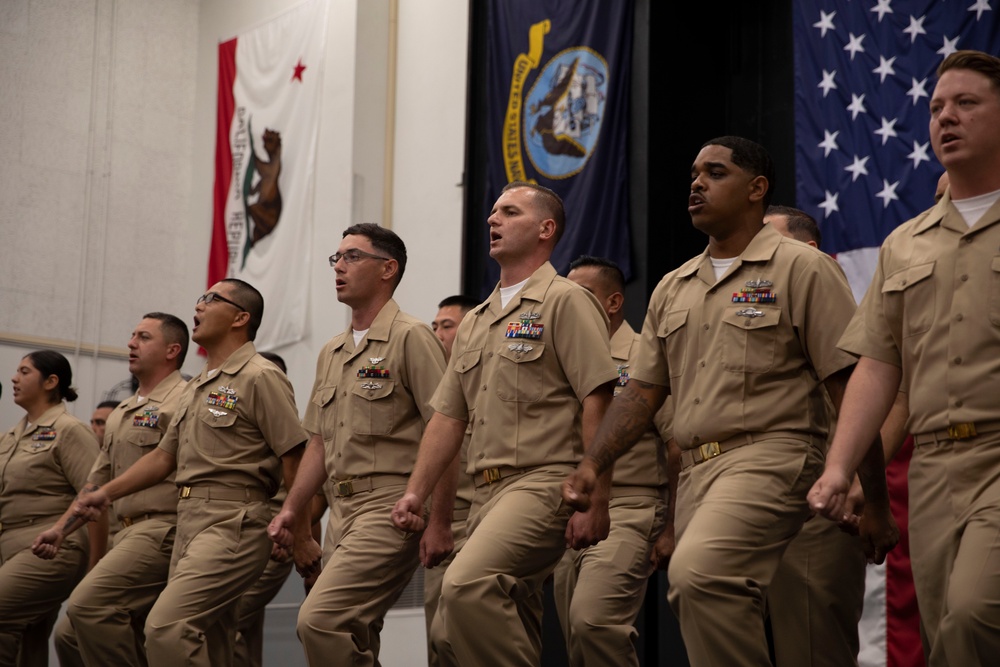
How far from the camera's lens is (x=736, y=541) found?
3.42 meters

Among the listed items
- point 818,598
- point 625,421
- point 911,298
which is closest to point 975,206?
point 911,298

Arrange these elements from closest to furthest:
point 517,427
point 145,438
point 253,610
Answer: point 517,427 < point 253,610 < point 145,438

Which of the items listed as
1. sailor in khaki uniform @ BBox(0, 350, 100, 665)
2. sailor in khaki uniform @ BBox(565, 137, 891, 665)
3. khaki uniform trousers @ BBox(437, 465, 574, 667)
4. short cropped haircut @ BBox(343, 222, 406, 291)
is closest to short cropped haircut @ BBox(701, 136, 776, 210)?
sailor in khaki uniform @ BBox(565, 137, 891, 665)

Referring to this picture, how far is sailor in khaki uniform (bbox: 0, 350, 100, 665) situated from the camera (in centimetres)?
698

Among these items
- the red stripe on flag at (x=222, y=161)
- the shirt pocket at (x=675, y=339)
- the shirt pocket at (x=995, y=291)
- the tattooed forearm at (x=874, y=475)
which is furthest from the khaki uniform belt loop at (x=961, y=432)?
the red stripe on flag at (x=222, y=161)

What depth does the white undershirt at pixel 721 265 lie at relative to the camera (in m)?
4.01

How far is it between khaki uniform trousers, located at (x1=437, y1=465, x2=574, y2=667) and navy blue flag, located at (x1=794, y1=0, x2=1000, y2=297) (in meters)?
3.69

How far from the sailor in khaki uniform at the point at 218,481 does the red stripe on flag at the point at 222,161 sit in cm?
653

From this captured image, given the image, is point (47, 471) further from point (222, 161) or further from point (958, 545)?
point (222, 161)

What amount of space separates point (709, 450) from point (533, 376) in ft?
2.88

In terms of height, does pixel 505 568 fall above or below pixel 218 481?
below

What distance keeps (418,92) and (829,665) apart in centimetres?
752

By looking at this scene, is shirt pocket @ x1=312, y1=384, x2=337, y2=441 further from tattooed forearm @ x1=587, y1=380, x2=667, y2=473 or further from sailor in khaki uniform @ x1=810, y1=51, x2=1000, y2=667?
sailor in khaki uniform @ x1=810, y1=51, x2=1000, y2=667

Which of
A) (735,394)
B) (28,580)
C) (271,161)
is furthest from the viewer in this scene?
(271,161)
